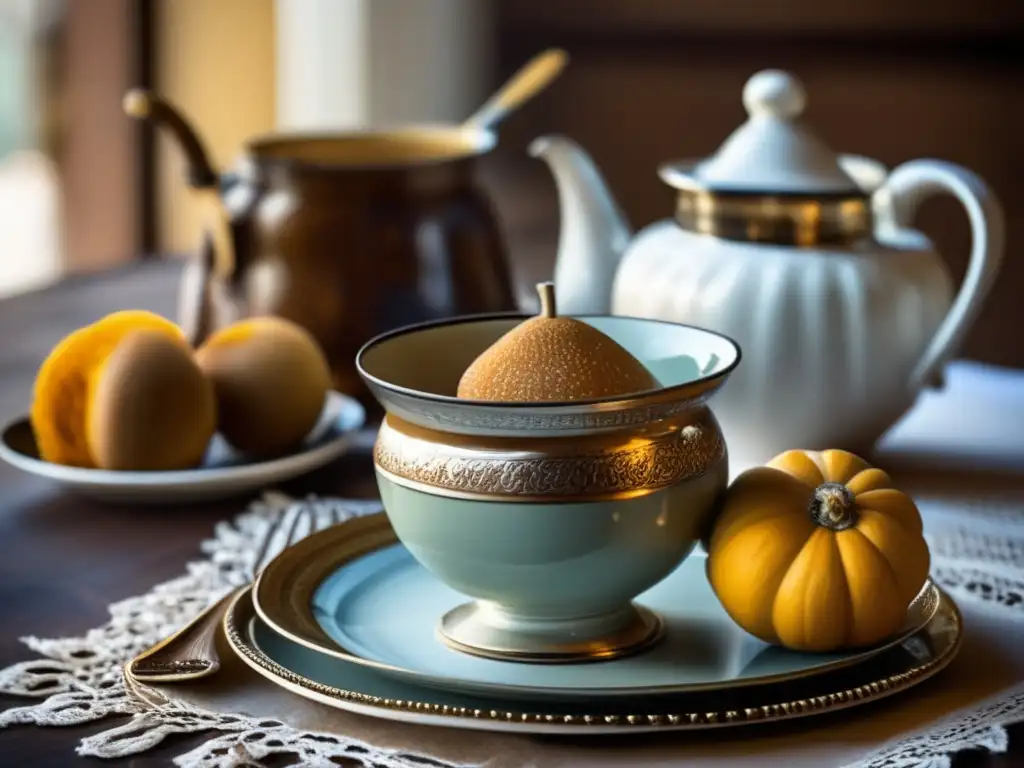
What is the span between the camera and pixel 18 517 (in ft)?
2.21

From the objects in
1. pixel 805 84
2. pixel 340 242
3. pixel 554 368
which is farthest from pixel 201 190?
pixel 805 84

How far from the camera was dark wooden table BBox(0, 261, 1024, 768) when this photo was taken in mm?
436

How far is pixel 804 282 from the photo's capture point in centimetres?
71

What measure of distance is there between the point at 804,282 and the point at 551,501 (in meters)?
0.31

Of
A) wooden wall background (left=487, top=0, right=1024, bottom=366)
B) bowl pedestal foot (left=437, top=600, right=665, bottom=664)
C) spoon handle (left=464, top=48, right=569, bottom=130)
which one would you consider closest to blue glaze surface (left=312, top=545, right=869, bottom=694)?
bowl pedestal foot (left=437, top=600, right=665, bottom=664)

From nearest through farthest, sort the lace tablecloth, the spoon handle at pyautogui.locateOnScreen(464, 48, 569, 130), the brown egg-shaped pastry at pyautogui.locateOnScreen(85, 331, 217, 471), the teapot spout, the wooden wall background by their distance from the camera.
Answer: the lace tablecloth < the brown egg-shaped pastry at pyautogui.locateOnScreen(85, 331, 217, 471) < the teapot spout < the spoon handle at pyautogui.locateOnScreen(464, 48, 569, 130) < the wooden wall background

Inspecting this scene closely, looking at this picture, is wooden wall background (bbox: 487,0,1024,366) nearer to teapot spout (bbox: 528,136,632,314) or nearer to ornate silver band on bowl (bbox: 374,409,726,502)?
teapot spout (bbox: 528,136,632,314)

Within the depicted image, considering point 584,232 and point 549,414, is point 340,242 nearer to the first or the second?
point 584,232

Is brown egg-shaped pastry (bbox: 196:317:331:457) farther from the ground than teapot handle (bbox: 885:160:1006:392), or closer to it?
closer to it

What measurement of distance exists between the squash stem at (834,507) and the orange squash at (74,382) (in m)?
0.33

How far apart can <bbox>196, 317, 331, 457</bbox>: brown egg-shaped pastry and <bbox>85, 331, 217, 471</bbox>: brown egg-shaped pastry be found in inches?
0.9

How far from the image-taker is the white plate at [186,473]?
0.67m

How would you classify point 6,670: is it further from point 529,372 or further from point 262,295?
point 262,295

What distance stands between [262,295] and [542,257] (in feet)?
1.38
